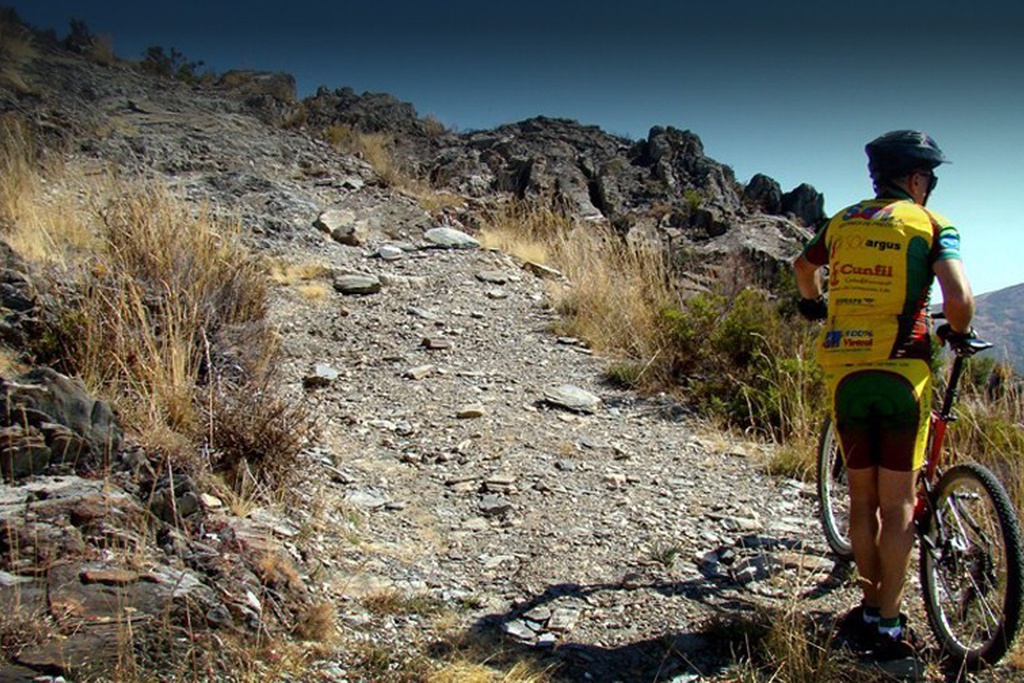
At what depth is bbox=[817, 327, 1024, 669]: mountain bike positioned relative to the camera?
2.63 metres

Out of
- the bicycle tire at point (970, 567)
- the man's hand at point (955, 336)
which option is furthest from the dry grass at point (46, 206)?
the bicycle tire at point (970, 567)

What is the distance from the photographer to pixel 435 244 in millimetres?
11008

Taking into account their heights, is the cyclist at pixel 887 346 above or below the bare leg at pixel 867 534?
above

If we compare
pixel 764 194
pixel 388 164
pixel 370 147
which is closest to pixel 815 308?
pixel 388 164

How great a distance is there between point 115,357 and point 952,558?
3890 mm

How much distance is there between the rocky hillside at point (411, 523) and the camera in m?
2.48

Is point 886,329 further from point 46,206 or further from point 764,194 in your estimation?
point 764,194

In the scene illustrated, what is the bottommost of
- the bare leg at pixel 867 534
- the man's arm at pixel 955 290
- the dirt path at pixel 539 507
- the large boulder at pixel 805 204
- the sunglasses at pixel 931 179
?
the dirt path at pixel 539 507

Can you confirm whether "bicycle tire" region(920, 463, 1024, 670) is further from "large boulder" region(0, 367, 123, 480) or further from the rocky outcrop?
the rocky outcrop

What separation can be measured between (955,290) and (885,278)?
229mm

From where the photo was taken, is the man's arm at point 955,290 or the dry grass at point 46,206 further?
the dry grass at point 46,206

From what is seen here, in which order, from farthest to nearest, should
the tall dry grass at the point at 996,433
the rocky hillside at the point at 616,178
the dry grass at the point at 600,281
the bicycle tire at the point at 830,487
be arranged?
the rocky hillside at the point at 616,178
the dry grass at the point at 600,281
the tall dry grass at the point at 996,433
the bicycle tire at the point at 830,487

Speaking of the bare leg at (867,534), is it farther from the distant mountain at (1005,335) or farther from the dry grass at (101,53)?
the dry grass at (101,53)

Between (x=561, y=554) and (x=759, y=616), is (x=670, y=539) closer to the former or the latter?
(x=561, y=554)
